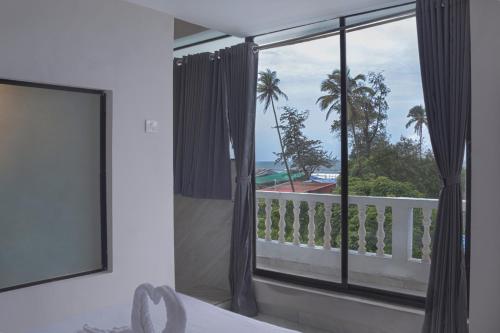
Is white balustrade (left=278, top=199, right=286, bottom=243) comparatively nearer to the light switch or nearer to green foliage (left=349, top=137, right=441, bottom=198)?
green foliage (left=349, top=137, right=441, bottom=198)

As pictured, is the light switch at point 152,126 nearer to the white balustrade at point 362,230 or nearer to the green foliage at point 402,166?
the green foliage at point 402,166

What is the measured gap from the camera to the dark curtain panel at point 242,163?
3.81 m

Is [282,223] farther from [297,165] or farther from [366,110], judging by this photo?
[366,110]

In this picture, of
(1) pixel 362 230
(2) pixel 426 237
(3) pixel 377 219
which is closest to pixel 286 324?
(1) pixel 362 230

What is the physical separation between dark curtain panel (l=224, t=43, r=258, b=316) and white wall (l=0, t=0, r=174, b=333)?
691mm

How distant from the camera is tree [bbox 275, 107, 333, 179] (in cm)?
379

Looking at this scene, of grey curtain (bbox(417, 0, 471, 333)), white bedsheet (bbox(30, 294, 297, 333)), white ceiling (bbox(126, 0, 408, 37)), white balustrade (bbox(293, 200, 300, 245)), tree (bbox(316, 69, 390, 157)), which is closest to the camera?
white bedsheet (bbox(30, 294, 297, 333))

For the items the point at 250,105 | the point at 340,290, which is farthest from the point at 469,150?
the point at 250,105

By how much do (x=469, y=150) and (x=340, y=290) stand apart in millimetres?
1418

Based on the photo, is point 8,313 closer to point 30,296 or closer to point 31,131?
point 30,296

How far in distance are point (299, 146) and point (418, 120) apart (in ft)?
3.48

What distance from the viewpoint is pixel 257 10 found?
325cm

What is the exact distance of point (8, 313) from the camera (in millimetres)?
2482

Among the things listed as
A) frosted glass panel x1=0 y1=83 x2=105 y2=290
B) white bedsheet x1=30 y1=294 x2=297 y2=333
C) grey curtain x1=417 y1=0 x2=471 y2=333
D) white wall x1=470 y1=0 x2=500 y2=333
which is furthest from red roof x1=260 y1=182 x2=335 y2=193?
white bedsheet x1=30 y1=294 x2=297 y2=333
